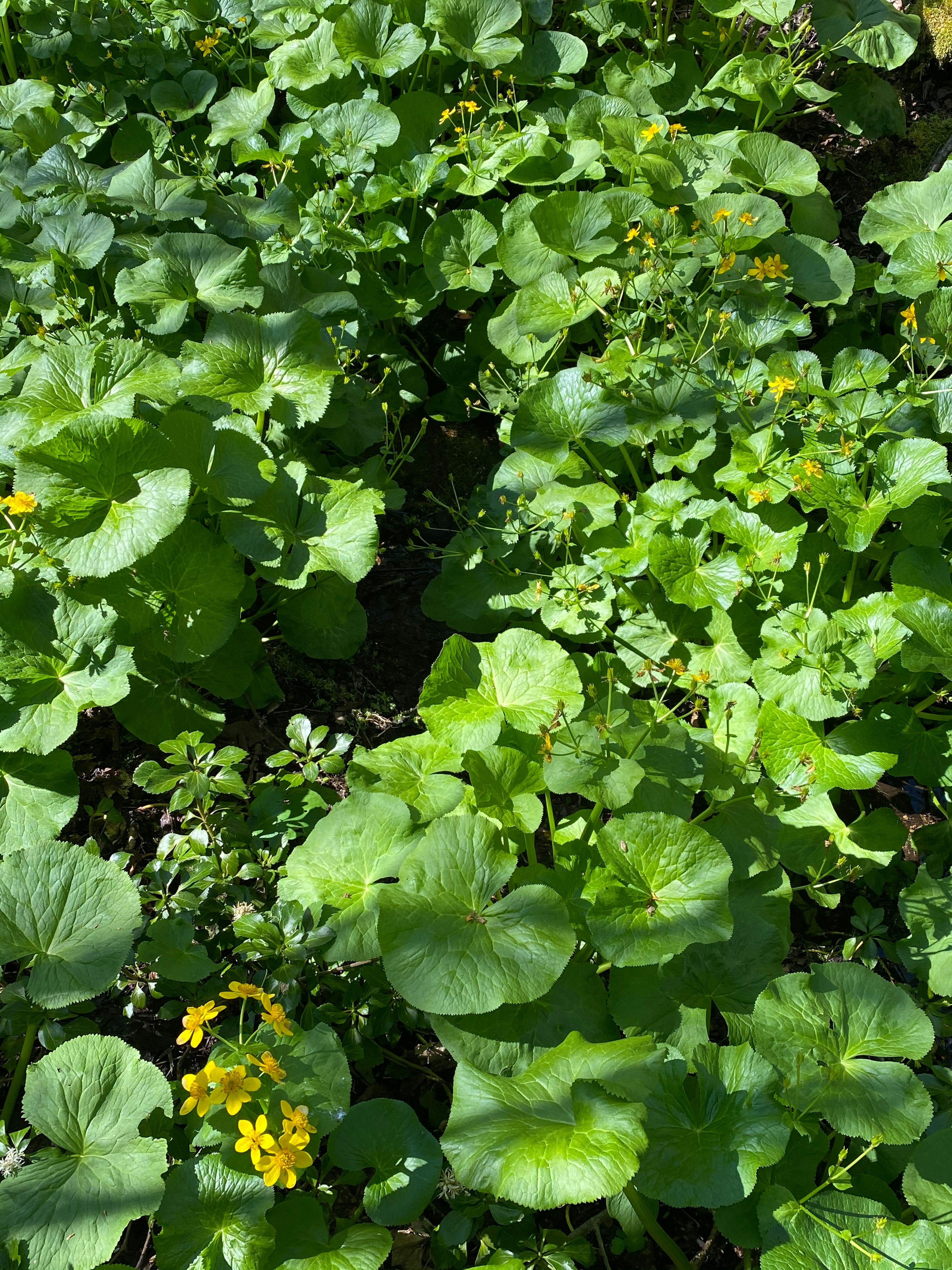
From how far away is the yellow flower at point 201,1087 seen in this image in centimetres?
146

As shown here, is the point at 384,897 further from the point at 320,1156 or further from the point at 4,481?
the point at 4,481

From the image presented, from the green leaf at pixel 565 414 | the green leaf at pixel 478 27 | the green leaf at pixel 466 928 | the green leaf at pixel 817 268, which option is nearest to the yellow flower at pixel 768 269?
the green leaf at pixel 817 268

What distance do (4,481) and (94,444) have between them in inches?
18.1

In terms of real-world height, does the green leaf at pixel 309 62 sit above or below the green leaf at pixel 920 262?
above

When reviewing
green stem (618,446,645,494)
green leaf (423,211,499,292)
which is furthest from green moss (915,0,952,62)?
green stem (618,446,645,494)

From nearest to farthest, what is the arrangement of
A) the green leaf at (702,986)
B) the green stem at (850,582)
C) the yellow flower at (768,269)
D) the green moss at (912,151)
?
the green leaf at (702,986), the green stem at (850,582), the yellow flower at (768,269), the green moss at (912,151)

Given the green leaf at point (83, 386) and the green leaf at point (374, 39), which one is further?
the green leaf at point (374, 39)

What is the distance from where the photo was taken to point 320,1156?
185cm

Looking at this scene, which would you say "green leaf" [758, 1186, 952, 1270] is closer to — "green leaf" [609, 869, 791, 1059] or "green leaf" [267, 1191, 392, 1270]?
"green leaf" [609, 869, 791, 1059]

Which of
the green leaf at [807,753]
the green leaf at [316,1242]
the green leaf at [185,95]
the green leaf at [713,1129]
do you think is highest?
the green leaf at [185,95]

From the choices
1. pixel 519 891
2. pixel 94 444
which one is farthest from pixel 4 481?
pixel 519 891

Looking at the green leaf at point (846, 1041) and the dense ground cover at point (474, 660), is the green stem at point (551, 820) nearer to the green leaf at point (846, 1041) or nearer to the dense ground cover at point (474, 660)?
the dense ground cover at point (474, 660)

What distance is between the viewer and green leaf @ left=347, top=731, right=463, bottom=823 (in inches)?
83.9

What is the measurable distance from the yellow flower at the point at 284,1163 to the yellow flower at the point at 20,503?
134 centimetres
